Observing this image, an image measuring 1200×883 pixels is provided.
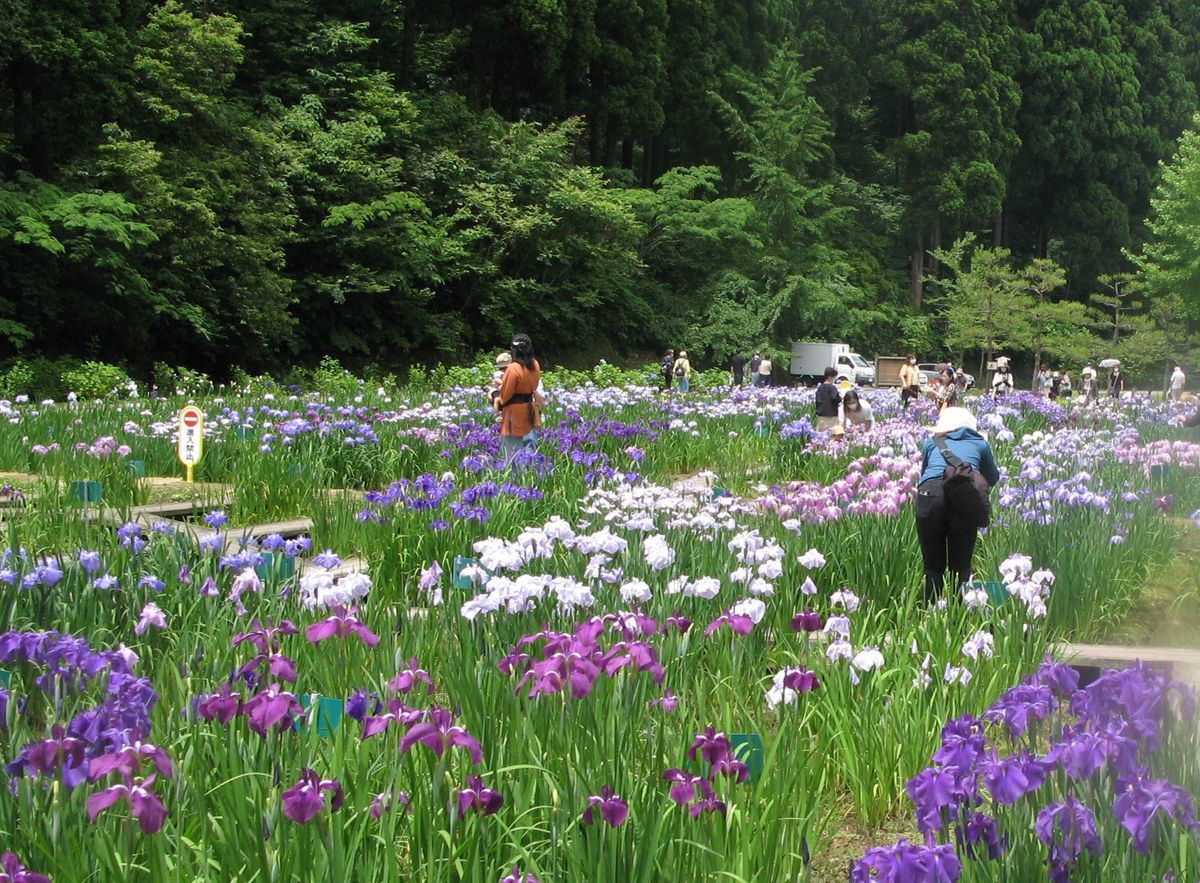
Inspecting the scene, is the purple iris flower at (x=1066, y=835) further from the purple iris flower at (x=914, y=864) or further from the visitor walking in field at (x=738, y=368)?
the visitor walking in field at (x=738, y=368)

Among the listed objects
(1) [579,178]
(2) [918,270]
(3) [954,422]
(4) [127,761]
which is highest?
(1) [579,178]

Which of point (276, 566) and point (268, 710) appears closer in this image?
point (268, 710)

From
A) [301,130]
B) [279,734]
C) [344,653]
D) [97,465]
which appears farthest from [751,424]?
[301,130]

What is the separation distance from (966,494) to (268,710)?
3.47 meters

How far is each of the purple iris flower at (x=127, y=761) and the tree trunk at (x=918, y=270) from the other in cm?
3912

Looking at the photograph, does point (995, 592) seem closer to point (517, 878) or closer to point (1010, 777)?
point (1010, 777)

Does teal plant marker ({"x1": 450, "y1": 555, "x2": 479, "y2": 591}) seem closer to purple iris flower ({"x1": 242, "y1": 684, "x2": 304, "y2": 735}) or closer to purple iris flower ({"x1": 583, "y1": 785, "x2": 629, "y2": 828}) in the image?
purple iris flower ({"x1": 242, "y1": 684, "x2": 304, "y2": 735})

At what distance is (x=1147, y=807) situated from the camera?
1.70 metres

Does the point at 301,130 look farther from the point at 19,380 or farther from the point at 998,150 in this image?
the point at 998,150

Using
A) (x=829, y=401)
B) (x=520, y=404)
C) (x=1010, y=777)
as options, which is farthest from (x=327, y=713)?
(x=829, y=401)

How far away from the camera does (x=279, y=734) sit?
2076 millimetres

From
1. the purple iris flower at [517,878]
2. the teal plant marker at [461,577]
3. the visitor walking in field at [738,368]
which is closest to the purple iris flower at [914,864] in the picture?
the purple iris flower at [517,878]

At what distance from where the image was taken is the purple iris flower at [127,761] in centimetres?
170

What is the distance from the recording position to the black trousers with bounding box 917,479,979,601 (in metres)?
4.72
